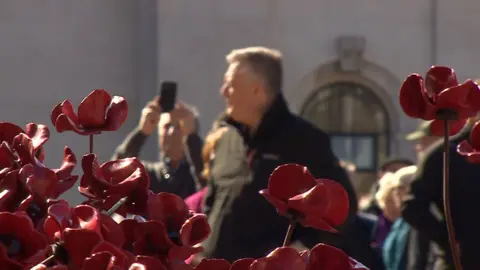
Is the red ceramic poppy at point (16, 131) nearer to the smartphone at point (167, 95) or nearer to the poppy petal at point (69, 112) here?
the poppy petal at point (69, 112)

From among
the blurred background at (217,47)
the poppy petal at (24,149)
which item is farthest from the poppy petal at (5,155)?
the blurred background at (217,47)

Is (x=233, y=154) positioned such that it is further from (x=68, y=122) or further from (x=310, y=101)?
(x=310, y=101)

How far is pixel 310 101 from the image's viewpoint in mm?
17469

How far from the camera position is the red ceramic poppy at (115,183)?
1490mm

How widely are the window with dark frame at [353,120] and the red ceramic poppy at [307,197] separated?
52.6 ft

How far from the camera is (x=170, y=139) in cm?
623

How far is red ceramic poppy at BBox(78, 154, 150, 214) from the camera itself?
1.49m

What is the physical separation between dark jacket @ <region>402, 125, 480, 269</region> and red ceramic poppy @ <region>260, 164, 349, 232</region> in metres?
2.48

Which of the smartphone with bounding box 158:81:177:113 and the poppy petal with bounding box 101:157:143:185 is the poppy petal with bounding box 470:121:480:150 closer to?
the poppy petal with bounding box 101:157:143:185

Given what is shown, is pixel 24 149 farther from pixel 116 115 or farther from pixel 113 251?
pixel 113 251

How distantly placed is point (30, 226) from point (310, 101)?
1617 centimetres

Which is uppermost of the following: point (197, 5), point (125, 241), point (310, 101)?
point (125, 241)

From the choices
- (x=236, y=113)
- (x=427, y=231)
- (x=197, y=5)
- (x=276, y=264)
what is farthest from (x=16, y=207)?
(x=197, y=5)

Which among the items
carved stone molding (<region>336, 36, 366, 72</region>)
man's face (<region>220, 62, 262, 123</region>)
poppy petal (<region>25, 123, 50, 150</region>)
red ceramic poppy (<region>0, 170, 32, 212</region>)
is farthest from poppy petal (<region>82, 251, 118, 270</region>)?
carved stone molding (<region>336, 36, 366, 72</region>)
